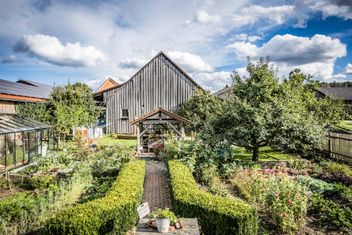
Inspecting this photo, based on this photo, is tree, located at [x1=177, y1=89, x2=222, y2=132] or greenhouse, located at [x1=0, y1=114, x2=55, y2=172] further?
tree, located at [x1=177, y1=89, x2=222, y2=132]

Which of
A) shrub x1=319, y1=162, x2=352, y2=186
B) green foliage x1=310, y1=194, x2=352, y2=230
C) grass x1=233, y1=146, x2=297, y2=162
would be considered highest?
grass x1=233, y1=146, x2=297, y2=162

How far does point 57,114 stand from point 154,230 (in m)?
18.0

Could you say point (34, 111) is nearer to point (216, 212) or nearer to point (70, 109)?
point (70, 109)

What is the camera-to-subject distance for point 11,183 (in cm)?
1038

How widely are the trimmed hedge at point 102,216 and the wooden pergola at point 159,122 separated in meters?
8.47

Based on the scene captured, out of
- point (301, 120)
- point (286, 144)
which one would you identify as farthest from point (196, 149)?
point (301, 120)

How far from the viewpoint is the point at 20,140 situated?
1440 centimetres

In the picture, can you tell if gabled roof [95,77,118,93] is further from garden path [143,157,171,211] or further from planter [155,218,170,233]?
planter [155,218,170,233]

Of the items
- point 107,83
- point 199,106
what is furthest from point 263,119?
point 107,83

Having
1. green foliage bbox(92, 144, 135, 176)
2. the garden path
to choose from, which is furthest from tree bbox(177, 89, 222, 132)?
the garden path

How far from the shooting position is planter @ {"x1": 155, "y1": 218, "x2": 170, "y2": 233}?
4.77 m

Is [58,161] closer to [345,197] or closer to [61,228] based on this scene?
[61,228]

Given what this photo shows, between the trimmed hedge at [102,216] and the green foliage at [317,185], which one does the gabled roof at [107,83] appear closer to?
the trimmed hedge at [102,216]

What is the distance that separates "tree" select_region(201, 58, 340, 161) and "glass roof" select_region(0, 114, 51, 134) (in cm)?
985
